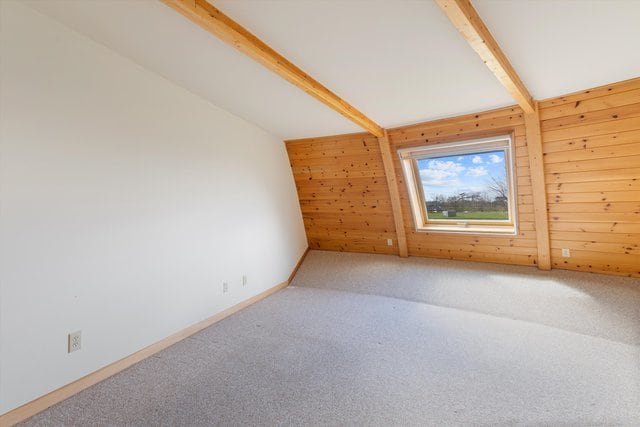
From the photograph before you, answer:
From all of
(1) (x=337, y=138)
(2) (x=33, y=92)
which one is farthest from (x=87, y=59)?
(1) (x=337, y=138)

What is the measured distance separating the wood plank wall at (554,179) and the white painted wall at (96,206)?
4.86 ft

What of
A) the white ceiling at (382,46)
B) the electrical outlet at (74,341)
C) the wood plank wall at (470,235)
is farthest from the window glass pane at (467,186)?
the electrical outlet at (74,341)

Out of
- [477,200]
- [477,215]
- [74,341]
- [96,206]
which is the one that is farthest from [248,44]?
[477,215]

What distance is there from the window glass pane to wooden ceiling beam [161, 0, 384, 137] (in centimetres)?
144

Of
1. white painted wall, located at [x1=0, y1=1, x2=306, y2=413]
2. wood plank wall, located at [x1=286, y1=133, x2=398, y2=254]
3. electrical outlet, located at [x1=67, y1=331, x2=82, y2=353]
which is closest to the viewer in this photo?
white painted wall, located at [x1=0, y1=1, x2=306, y2=413]

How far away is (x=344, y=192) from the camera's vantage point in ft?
13.3

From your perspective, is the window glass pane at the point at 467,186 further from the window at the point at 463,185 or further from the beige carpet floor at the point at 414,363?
the beige carpet floor at the point at 414,363

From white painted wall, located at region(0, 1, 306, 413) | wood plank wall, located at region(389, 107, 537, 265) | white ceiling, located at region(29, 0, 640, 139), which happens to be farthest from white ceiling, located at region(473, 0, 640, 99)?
white painted wall, located at region(0, 1, 306, 413)

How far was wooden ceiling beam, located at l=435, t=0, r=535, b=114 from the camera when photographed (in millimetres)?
1381

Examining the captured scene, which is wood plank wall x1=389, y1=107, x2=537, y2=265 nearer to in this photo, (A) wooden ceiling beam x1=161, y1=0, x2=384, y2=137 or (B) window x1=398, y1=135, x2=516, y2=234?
(B) window x1=398, y1=135, x2=516, y2=234

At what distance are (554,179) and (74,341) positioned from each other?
3996mm

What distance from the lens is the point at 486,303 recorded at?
2943 mm

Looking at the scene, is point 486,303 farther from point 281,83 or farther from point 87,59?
point 87,59

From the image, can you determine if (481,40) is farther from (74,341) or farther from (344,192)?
(74,341)
